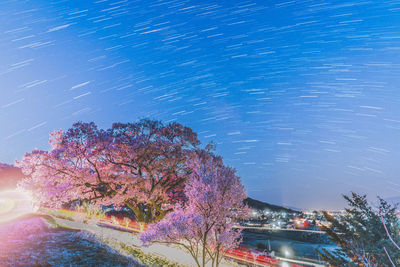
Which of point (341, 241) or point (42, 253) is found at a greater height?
point (341, 241)

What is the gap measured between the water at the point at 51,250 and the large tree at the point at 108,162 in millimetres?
2851

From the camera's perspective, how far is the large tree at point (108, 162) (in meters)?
16.3

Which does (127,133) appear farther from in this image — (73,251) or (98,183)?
(73,251)

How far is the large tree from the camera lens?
641 inches

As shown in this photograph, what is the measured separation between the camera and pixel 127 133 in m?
18.7

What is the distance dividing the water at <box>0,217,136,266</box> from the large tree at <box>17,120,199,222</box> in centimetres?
285

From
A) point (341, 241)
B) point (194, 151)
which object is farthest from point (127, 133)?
point (341, 241)

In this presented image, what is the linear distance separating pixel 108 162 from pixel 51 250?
829cm

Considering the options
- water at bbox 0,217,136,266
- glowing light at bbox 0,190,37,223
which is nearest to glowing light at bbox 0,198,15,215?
glowing light at bbox 0,190,37,223

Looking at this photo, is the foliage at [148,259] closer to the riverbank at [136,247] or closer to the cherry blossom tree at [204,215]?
→ the riverbank at [136,247]

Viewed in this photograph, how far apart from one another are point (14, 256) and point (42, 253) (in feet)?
4.10

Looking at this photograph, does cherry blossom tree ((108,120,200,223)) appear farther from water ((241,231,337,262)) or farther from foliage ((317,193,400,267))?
water ((241,231,337,262))

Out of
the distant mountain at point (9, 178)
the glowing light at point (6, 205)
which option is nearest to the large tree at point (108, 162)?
the glowing light at point (6, 205)

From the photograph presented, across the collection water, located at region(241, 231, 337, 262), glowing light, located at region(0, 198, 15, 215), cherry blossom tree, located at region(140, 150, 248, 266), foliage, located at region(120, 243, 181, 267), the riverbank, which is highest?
cherry blossom tree, located at region(140, 150, 248, 266)
